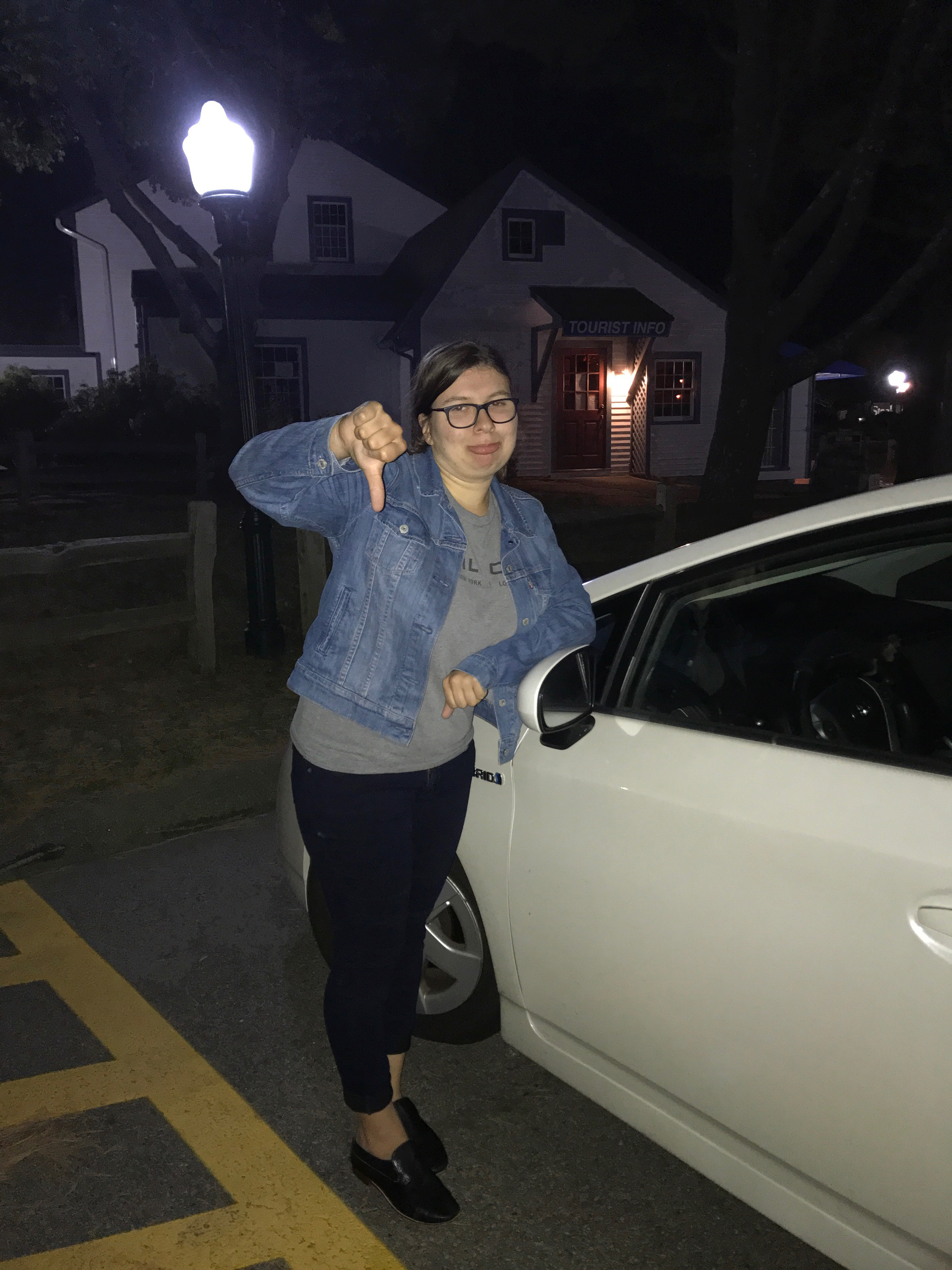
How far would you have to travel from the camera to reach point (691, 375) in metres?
23.2

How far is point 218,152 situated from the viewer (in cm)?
688

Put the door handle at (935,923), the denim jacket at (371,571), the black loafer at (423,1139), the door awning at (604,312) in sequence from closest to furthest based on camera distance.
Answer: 1. the door handle at (935,923)
2. the denim jacket at (371,571)
3. the black loafer at (423,1139)
4. the door awning at (604,312)

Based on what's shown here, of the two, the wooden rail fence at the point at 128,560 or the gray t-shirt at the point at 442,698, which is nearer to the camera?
the gray t-shirt at the point at 442,698

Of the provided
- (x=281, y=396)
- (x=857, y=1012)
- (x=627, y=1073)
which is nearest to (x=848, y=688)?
(x=857, y=1012)

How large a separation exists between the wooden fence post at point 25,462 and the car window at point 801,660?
16093mm

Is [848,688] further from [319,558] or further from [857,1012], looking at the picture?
[319,558]

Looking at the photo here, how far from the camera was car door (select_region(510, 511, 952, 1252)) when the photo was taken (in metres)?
1.91

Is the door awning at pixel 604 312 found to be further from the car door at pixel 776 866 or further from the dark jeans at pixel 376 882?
the dark jeans at pixel 376 882

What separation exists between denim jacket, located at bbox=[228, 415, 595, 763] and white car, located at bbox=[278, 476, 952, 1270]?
260mm

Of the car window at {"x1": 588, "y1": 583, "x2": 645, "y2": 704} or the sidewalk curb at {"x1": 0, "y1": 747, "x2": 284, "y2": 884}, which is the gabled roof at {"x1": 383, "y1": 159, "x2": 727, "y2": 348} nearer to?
the sidewalk curb at {"x1": 0, "y1": 747, "x2": 284, "y2": 884}

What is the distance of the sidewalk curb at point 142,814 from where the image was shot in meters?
4.87

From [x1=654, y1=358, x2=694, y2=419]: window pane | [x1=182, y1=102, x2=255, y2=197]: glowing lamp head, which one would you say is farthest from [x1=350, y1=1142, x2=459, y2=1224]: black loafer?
[x1=654, y1=358, x2=694, y2=419]: window pane

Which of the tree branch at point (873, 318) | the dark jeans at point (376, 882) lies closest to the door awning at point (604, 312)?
the tree branch at point (873, 318)

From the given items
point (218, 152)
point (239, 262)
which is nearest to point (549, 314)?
point (239, 262)
